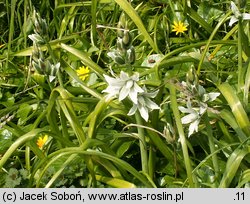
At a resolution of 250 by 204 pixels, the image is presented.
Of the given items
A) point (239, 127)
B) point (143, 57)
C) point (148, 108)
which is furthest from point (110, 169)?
point (143, 57)

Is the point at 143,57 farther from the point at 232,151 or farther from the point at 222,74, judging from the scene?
the point at 232,151

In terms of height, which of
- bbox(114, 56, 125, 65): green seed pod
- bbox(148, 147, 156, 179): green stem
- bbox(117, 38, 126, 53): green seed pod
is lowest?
bbox(148, 147, 156, 179): green stem

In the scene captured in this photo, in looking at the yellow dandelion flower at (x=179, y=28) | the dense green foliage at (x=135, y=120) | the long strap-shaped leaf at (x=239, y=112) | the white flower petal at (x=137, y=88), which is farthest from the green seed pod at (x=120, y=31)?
the yellow dandelion flower at (x=179, y=28)

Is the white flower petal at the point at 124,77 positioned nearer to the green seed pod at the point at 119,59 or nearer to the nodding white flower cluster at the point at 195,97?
the green seed pod at the point at 119,59

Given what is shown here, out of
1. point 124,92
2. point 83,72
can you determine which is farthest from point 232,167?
point 83,72

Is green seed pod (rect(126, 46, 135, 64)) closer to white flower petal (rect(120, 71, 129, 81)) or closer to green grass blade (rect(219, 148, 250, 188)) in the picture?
white flower petal (rect(120, 71, 129, 81))

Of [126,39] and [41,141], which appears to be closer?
[126,39]

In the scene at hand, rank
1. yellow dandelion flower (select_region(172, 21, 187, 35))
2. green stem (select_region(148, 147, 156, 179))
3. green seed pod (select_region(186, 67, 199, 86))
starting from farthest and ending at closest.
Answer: yellow dandelion flower (select_region(172, 21, 187, 35))
green stem (select_region(148, 147, 156, 179))
green seed pod (select_region(186, 67, 199, 86))

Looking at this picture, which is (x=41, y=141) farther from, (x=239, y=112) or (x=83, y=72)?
(x=239, y=112)

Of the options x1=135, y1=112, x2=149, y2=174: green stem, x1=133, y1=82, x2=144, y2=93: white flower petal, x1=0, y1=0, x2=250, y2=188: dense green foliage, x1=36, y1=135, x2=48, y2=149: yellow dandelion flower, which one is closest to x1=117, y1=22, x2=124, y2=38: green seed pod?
x1=0, y1=0, x2=250, y2=188: dense green foliage
